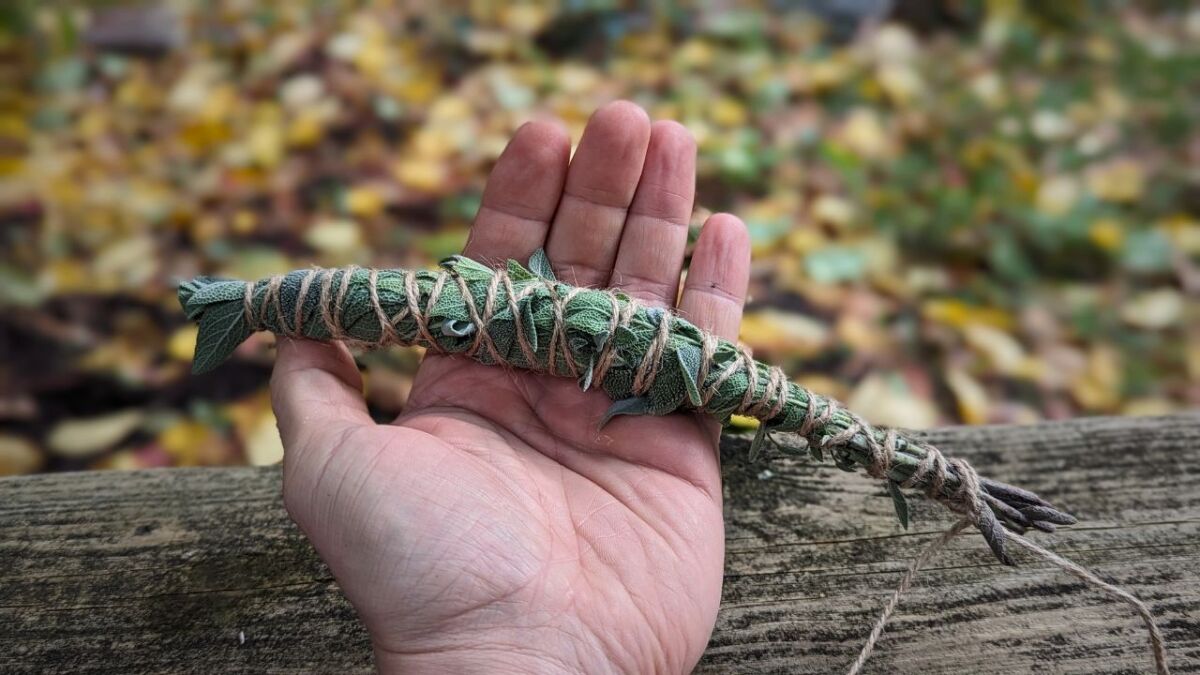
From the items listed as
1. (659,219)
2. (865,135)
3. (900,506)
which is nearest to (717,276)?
(659,219)

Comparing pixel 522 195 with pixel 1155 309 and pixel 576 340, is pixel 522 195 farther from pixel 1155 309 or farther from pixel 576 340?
pixel 1155 309

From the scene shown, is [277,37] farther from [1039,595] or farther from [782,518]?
[1039,595]

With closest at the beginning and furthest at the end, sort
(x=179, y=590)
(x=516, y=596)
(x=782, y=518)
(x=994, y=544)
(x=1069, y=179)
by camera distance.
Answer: (x=516, y=596) → (x=994, y=544) → (x=179, y=590) → (x=782, y=518) → (x=1069, y=179)

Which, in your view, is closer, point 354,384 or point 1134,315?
point 354,384

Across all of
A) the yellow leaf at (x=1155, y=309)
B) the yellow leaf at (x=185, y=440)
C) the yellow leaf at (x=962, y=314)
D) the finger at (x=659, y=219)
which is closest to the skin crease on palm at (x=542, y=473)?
the finger at (x=659, y=219)

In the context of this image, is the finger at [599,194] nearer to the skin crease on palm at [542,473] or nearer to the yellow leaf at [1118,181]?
the skin crease on palm at [542,473]

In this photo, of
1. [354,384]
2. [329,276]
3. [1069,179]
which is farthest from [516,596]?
[1069,179]

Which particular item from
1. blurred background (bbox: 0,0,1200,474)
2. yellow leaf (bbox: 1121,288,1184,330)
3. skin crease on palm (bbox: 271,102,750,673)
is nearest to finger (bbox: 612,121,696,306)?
skin crease on palm (bbox: 271,102,750,673)
